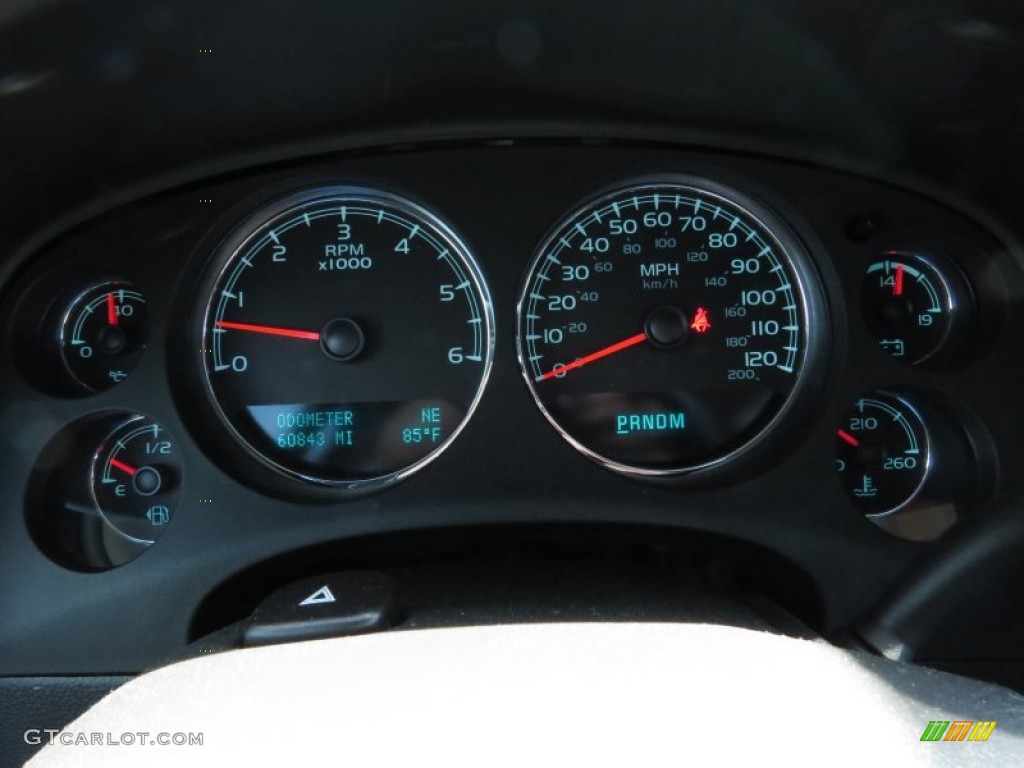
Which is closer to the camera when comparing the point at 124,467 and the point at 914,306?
the point at 124,467

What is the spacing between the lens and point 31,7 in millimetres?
2029

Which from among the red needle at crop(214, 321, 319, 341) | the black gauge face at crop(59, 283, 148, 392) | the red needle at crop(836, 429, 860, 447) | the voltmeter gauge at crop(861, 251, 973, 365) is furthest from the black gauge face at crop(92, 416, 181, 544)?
the voltmeter gauge at crop(861, 251, 973, 365)

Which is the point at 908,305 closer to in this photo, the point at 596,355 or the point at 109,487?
the point at 596,355

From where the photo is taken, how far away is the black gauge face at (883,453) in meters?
3.14

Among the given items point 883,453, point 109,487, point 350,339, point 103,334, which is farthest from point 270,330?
point 883,453

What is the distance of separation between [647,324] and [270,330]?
1092 millimetres

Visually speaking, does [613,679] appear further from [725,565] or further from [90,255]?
[90,255]

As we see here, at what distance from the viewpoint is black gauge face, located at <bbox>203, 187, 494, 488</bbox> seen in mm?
3125

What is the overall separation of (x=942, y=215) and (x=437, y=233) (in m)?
1.45

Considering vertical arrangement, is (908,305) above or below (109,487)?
above

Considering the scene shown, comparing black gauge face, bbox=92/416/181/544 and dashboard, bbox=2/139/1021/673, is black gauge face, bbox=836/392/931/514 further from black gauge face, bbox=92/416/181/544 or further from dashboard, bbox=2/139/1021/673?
black gauge face, bbox=92/416/181/544

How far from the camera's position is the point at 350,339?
121 inches

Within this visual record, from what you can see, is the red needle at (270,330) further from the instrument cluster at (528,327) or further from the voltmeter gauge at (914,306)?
the voltmeter gauge at (914,306)

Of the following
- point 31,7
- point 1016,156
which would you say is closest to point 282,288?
point 31,7
